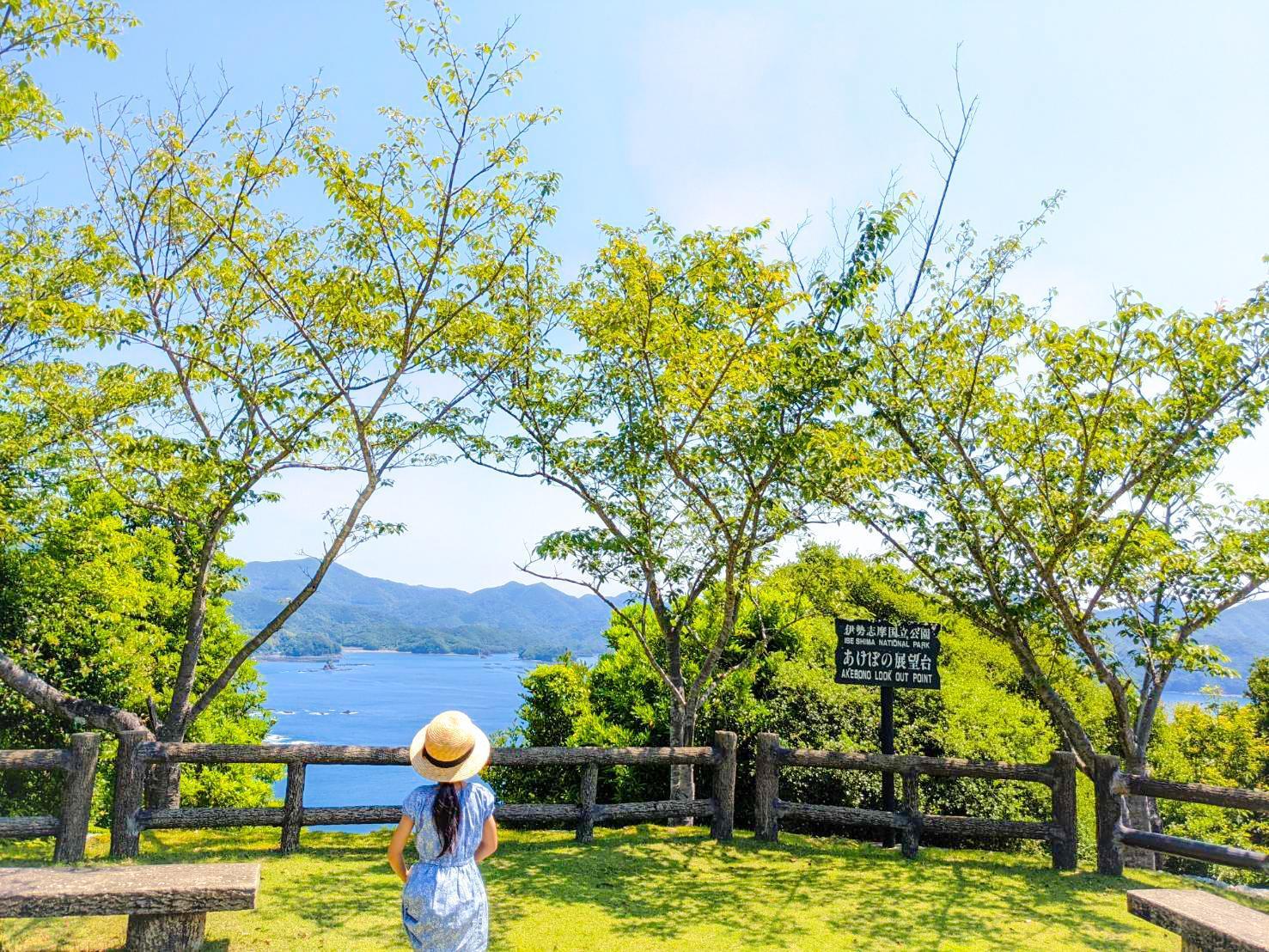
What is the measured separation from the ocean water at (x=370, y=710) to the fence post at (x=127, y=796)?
24071mm

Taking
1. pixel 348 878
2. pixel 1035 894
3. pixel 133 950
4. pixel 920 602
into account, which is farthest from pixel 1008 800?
pixel 133 950

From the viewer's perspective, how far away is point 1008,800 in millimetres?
12031

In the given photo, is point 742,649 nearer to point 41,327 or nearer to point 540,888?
point 540,888

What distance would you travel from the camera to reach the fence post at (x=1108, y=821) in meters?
7.83

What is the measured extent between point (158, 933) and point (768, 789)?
615 cm

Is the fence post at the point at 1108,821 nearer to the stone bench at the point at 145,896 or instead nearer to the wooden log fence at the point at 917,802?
the wooden log fence at the point at 917,802

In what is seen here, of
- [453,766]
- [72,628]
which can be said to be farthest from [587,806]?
[72,628]

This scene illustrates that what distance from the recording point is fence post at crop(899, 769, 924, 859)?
27.6ft

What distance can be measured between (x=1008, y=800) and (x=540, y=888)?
8.26m

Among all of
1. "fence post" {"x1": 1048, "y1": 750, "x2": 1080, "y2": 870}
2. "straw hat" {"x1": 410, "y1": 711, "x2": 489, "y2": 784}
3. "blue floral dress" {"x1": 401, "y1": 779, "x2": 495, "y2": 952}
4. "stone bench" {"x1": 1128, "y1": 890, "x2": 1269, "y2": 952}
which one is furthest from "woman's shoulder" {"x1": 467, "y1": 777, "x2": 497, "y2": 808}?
"fence post" {"x1": 1048, "y1": 750, "x2": 1080, "y2": 870}

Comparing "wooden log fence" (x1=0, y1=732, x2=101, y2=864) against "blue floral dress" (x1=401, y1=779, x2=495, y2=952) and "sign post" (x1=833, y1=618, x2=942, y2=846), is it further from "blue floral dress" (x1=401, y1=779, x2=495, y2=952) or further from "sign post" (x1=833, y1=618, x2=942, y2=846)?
"sign post" (x1=833, y1=618, x2=942, y2=846)

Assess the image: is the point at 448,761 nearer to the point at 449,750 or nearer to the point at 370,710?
the point at 449,750

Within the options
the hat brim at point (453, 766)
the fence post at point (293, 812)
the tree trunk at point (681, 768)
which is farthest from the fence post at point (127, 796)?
the tree trunk at point (681, 768)

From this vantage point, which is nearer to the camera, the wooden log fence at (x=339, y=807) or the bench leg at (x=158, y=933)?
the bench leg at (x=158, y=933)
